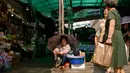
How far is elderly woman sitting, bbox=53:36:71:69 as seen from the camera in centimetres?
852

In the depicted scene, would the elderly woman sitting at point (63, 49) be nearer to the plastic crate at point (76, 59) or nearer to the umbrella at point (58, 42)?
the umbrella at point (58, 42)

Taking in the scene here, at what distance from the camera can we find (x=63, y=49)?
28.4 ft

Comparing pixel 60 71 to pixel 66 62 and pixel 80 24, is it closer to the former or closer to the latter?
pixel 66 62

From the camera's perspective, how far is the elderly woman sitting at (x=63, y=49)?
8.52 m

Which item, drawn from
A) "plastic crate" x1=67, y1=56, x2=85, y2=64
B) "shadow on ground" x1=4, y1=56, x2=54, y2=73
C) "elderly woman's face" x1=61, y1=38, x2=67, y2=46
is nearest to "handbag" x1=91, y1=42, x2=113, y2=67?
"plastic crate" x1=67, y1=56, x2=85, y2=64

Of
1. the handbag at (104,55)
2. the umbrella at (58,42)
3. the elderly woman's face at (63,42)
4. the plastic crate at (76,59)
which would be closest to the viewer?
the handbag at (104,55)

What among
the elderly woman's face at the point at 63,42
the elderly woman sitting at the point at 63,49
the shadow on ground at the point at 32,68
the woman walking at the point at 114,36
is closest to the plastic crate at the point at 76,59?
the elderly woman sitting at the point at 63,49

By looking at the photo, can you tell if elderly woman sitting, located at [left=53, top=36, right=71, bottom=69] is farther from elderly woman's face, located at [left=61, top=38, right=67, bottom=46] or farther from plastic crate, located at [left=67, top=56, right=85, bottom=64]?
plastic crate, located at [left=67, top=56, right=85, bottom=64]

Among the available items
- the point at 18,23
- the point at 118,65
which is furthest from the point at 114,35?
the point at 18,23

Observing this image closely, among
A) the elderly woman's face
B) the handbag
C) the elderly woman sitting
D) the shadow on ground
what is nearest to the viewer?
the handbag

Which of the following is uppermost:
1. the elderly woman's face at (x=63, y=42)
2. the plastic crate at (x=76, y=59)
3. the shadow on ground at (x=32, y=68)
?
the elderly woman's face at (x=63, y=42)

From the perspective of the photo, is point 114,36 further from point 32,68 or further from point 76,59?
point 32,68

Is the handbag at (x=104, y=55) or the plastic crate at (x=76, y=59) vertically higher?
the handbag at (x=104, y=55)

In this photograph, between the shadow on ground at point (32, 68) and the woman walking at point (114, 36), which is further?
the shadow on ground at point (32, 68)
